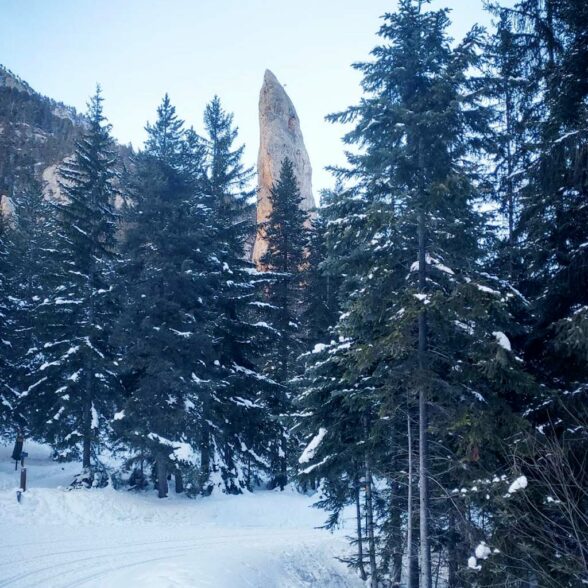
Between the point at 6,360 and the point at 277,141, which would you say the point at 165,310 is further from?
the point at 277,141

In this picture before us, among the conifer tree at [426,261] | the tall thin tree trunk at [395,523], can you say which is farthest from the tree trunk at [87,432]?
the conifer tree at [426,261]

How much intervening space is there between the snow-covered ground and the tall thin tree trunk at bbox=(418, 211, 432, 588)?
465 cm

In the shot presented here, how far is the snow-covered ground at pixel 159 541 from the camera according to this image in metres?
10.3

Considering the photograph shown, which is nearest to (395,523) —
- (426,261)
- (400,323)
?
(400,323)

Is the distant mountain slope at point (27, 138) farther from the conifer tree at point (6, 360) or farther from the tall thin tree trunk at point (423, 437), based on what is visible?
the tall thin tree trunk at point (423, 437)

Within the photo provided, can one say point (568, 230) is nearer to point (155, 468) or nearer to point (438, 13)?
point (438, 13)

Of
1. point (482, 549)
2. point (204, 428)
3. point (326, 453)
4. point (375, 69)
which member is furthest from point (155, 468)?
point (375, 69)

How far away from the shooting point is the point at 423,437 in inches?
351

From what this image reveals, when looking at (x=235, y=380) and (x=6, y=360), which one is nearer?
(x=235, y=380)

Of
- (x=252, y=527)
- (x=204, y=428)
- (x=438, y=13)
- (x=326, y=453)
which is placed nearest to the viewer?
(x=438, y=13)

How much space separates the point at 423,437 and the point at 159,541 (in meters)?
9.63

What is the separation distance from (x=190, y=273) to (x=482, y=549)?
14.6m

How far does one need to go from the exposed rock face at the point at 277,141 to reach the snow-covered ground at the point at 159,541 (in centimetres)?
3914

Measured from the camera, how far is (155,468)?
65.6ft
